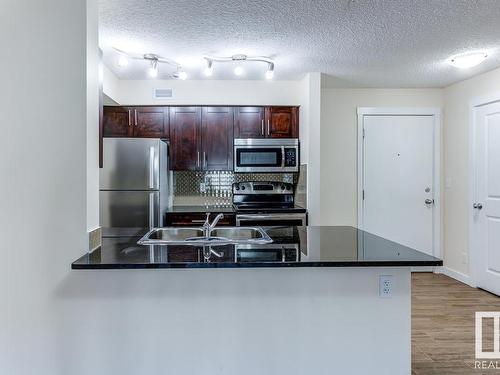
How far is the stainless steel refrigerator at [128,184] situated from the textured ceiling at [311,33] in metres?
0.89

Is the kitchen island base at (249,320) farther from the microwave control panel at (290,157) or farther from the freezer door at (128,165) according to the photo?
the microwave control panel at (290,157)

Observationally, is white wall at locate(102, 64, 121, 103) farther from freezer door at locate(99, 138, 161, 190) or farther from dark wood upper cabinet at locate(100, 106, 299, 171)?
freezer door at locate(99, 138, 161, 190)

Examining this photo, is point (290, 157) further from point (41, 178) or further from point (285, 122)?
point (41, 178)

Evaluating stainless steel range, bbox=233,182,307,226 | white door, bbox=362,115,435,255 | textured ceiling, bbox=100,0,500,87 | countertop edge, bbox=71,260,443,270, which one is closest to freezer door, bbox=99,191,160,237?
stainless steel range, bbox=233,182,307,226

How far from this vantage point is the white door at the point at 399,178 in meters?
4.77

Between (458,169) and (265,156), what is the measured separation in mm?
2452

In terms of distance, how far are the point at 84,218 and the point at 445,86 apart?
4729 millimetres

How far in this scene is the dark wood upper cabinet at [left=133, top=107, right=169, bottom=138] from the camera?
4.26 meters

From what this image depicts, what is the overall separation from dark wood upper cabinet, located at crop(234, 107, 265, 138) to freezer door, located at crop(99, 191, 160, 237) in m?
1.31

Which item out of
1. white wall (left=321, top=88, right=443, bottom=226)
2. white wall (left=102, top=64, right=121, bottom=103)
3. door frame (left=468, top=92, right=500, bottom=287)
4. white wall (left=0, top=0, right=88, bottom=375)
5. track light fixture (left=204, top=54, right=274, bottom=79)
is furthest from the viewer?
white wall (left=321, top=88, right=443, bottom=226)

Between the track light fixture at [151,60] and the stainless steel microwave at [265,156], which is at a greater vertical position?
the track light fixture at [151,60]

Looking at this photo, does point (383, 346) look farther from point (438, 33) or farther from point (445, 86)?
point (445, 86)

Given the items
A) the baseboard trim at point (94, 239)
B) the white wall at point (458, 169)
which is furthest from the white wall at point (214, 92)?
the baseboard trim at point (94, 239)

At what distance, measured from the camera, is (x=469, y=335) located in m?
2.97
